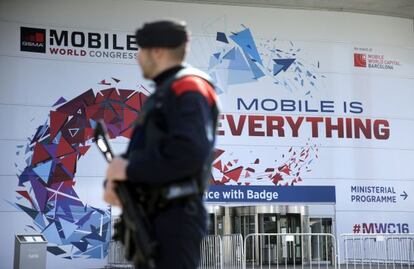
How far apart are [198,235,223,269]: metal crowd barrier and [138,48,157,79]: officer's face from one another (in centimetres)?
1208

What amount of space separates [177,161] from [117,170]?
29 cm

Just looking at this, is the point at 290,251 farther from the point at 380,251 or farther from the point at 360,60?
the point at 360,60

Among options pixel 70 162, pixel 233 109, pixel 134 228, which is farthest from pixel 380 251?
pixel 134 228

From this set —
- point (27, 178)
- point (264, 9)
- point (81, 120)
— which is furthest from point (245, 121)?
point (27, 178)

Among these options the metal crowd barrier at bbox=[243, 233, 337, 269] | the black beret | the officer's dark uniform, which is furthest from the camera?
the metal crowd barrier at bbox=[243, 233, 337, 269]

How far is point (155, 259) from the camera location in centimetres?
259

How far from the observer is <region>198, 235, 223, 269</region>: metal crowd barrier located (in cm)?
1479

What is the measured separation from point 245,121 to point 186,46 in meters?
16.2

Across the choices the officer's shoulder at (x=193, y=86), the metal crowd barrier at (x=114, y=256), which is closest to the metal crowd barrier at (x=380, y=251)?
the metal crowd barrier at (x=114, y=256)

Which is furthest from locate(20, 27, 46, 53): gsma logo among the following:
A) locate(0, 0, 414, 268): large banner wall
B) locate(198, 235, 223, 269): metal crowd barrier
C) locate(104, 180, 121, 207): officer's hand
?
locate(104, 180, 121, 207): officer's hand

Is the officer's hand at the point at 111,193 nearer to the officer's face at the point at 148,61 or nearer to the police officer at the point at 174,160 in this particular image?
the police officer at the point at 174,160

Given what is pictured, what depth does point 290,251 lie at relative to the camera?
48.5 feet

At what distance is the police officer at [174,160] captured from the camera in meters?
2.57

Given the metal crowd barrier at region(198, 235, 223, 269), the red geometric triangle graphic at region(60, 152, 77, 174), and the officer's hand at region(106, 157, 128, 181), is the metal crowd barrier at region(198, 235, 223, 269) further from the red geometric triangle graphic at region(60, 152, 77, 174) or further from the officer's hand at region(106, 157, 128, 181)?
the officer's hand at region(106, 157, 128, 181)
